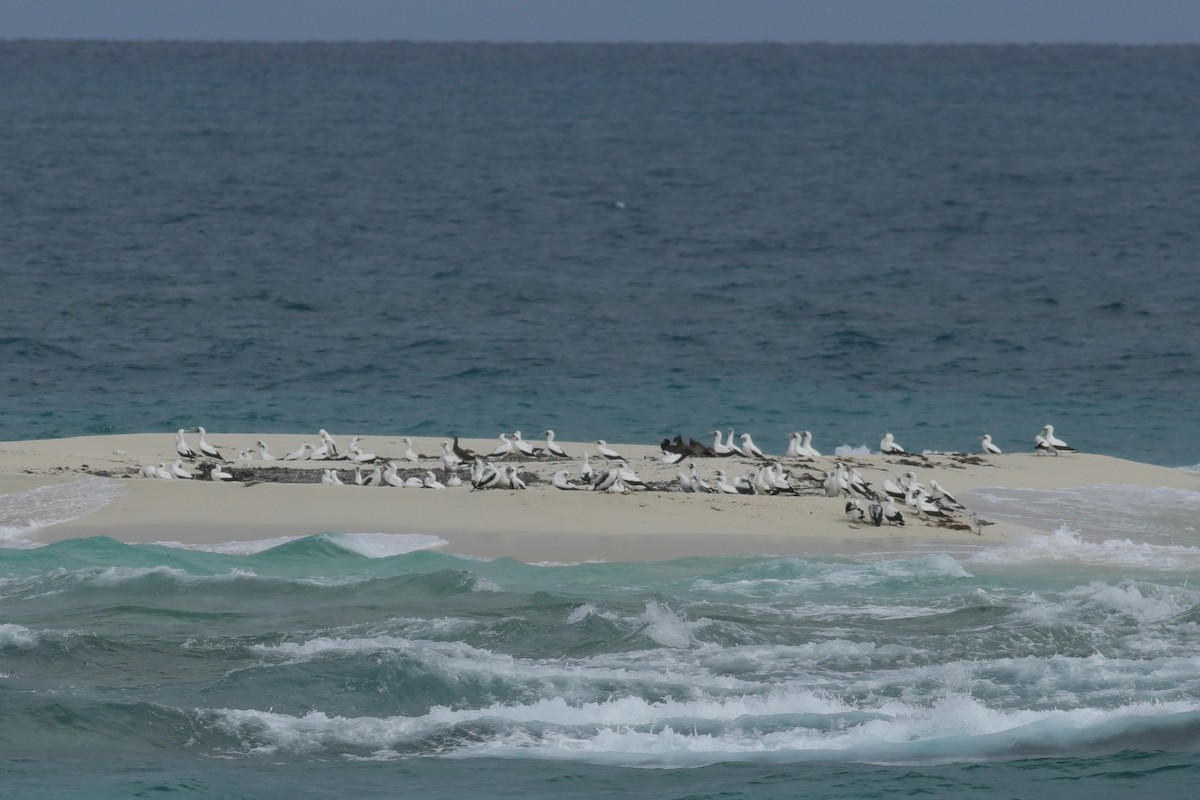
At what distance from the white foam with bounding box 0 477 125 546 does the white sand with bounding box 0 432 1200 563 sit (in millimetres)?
152

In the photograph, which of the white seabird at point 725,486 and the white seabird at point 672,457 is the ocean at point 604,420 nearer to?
the white seabird at point 725,486

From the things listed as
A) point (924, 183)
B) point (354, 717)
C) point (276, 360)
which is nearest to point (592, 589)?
point (354, 717)

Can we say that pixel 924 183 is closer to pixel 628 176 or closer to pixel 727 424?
pixel 628 176

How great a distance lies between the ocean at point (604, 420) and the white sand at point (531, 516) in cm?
47

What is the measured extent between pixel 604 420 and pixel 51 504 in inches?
403

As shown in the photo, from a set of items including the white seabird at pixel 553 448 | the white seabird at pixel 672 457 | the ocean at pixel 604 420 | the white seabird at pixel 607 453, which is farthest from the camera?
the white seabird at pixel 553 448

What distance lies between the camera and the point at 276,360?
32.7 metres

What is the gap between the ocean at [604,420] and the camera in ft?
A: 42.4

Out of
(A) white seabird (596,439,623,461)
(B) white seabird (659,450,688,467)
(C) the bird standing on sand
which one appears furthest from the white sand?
(C) the bird standing on sand

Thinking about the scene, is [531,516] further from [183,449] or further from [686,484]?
[183,449]

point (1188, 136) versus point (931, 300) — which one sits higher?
point (1188, 136)

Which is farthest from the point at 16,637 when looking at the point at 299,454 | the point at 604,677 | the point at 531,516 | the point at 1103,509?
the point at 1103,509

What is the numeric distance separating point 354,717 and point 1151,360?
23.3m

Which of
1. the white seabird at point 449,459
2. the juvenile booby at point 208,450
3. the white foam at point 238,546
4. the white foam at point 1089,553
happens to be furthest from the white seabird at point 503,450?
the white foam at point 1089,553
